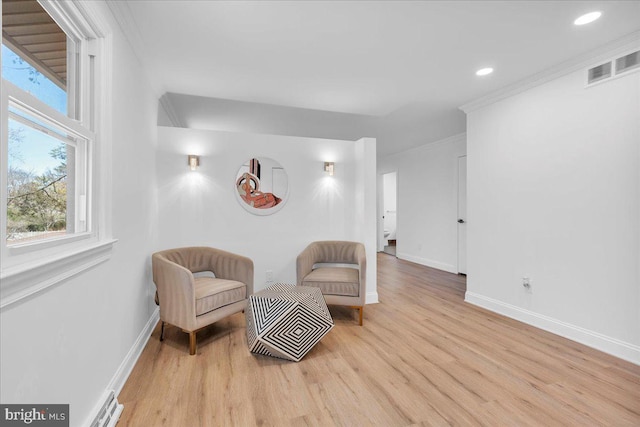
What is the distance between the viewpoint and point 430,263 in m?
6.04

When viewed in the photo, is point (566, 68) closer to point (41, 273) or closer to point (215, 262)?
point (215, 262)

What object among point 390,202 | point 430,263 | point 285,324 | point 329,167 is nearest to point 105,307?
point 285,324

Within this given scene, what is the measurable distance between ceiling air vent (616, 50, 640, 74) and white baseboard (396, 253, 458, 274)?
373cm

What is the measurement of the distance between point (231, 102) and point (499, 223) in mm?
3428

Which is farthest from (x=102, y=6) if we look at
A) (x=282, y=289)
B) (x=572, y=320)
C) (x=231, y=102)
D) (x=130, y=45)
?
(x=572, y=320)

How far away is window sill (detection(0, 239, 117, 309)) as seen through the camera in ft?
3.10

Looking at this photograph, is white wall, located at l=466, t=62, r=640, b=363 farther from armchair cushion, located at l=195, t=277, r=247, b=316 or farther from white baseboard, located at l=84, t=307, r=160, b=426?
white baseboard, located at l=84, t=307, r=160, b=426

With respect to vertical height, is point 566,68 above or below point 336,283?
above

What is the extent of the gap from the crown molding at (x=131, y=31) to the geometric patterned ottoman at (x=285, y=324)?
218cm

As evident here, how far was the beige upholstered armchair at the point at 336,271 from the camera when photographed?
3.06m

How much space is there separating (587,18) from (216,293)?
344 cm

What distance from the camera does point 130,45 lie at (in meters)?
2.22

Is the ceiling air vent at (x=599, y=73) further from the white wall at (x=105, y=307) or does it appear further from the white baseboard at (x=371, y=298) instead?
the white wall at (x=105, y=307)

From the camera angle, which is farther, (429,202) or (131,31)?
(429,202)
